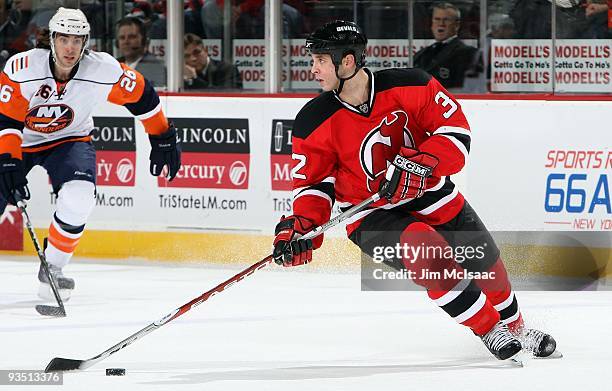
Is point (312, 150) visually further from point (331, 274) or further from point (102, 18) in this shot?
point (102, 18)

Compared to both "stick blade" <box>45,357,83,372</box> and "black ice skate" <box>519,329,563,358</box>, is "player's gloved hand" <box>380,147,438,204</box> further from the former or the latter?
"stick blade" <box>45,357,83,372</box>

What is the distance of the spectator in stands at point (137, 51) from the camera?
7379 millimetres

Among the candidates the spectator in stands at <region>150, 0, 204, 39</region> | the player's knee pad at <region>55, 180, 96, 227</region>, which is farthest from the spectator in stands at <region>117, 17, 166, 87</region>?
the player's knee pad at <region>55, 180, 96, 227</region>

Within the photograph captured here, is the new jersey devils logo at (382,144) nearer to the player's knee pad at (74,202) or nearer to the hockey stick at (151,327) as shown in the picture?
the hockey stick at (151,327)

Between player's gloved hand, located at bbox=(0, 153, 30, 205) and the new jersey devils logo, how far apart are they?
182cm

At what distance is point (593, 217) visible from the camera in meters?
6.30

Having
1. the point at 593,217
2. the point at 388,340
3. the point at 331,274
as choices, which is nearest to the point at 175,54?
the point at 331,274

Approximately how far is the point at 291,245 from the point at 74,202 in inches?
72.5

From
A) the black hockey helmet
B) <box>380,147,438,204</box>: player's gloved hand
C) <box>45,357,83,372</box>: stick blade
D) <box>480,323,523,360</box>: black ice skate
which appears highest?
the black hockey helmet

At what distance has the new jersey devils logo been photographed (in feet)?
14.4

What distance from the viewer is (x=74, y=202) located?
5918 mm

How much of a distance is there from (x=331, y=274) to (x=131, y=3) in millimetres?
1770

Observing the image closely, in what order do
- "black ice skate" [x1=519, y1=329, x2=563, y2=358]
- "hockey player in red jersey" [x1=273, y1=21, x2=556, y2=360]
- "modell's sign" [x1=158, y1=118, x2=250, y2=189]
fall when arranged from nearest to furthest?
"hockey player in red jersey" [x1=273, y1=21, x2=556, y2=360] → "black ice skate" [x1=519, y1=329, x2=563, y2=358] → "modell's sign" [x1=158, y1=118, x2=250, y2=189]

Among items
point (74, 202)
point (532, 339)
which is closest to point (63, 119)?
point (74, 202)
